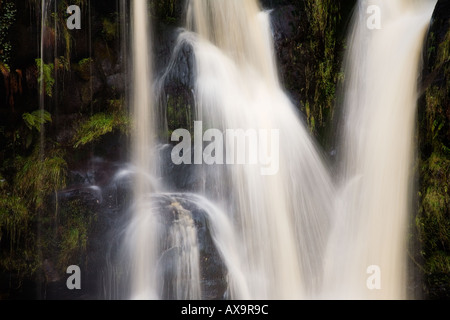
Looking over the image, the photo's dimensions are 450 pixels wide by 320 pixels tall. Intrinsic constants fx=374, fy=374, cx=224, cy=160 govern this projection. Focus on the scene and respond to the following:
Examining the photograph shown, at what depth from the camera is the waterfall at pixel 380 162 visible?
5836mm

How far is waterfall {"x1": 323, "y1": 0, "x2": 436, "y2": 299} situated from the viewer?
19.1 ft

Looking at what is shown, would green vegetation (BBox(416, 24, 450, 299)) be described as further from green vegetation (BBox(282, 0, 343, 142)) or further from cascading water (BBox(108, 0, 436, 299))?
green vegetation (BBox(282, 0, 343, 142))

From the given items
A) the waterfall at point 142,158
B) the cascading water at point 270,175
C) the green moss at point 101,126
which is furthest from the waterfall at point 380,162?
the green moss at point 101,126

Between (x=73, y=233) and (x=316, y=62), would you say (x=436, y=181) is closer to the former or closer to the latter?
(x=316, y=62)

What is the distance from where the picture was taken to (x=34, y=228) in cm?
615

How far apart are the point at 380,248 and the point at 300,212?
1350 mm

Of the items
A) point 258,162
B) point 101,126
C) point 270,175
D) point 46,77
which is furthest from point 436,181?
point 46,77

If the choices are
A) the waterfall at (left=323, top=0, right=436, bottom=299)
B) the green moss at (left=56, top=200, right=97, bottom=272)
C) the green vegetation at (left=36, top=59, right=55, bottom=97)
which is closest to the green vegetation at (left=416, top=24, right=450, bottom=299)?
the waterfall at (left=323, top=0, right=436, bottom=299)

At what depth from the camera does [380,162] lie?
6.12 metres

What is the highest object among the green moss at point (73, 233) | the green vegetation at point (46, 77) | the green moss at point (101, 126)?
the green vegetation at point (46, 77)

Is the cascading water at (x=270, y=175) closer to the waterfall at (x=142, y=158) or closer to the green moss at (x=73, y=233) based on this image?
the waterfall at (x=142, y=158)

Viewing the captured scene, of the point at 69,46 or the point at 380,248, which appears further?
the point at 69,46

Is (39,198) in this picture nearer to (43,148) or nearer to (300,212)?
(43,148)
